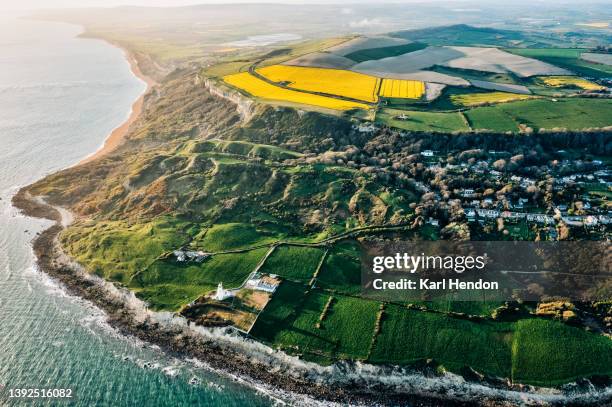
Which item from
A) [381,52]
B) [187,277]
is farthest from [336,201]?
[381,52]

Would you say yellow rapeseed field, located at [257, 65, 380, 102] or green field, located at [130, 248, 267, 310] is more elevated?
yellow rapeseed field, located at [257, 65, 380, 102]

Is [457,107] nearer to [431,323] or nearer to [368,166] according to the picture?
[368,166]

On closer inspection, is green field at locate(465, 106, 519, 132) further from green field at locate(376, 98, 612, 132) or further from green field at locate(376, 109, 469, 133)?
green field at locate(376, 109, 469, 133)

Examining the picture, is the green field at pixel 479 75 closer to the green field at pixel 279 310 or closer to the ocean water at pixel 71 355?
the green field at pixel 279 310

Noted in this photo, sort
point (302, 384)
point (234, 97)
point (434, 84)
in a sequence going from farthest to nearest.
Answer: point (434, 84)
point (234, 97)
point (302, 384)

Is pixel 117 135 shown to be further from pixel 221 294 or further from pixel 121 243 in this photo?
pixel 221 294

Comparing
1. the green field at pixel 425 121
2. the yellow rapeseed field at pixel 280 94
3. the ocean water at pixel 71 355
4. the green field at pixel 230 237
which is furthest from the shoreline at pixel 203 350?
the yellow rapeseed field at pixel 280 94

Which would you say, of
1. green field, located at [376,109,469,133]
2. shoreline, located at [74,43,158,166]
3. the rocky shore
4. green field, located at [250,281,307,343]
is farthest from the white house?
shoreline, located at [74,43,158,166]
